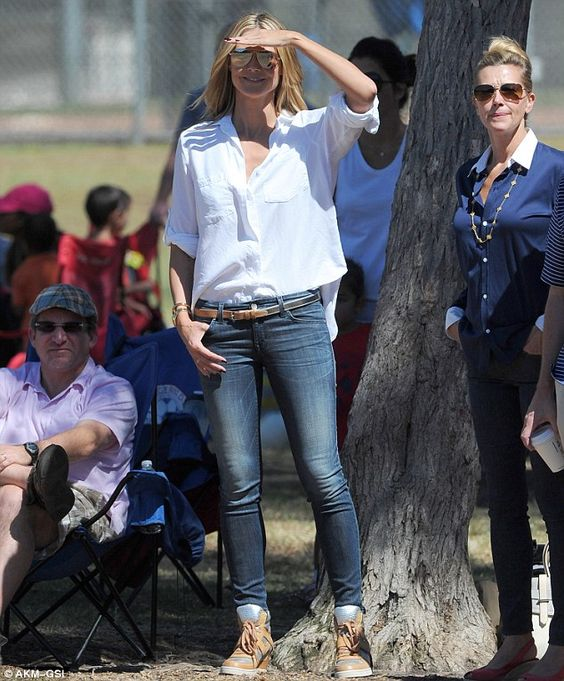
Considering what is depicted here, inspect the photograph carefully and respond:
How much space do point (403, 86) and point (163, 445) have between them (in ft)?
5.55

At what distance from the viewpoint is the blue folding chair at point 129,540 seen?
443cm

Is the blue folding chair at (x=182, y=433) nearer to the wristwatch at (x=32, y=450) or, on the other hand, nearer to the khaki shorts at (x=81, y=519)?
the khaki shorts at (x=81, y=519)

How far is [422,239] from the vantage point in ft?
14.7

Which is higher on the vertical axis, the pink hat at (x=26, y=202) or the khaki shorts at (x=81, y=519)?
the pink hat at (x=26, y=202)

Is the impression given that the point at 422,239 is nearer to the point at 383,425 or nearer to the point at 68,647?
the point at 383,425

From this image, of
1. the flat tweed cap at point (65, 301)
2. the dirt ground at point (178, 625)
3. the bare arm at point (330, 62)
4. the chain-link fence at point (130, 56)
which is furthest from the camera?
the chain-link fence at point (130, 56)

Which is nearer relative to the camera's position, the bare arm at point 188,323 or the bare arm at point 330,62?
the bare arm at point 330,62

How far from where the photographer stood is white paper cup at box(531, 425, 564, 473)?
3539mm

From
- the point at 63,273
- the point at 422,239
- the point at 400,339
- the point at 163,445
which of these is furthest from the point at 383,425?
the point at 63,273

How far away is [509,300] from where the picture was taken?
380cm

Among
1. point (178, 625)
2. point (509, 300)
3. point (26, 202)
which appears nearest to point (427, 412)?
point (509, 300)

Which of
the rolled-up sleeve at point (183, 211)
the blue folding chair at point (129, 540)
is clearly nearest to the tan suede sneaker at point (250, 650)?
the blue folding chair at point (129, 540)

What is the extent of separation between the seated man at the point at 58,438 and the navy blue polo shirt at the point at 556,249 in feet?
5.28

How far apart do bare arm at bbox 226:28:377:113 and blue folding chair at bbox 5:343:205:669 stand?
1.32m
